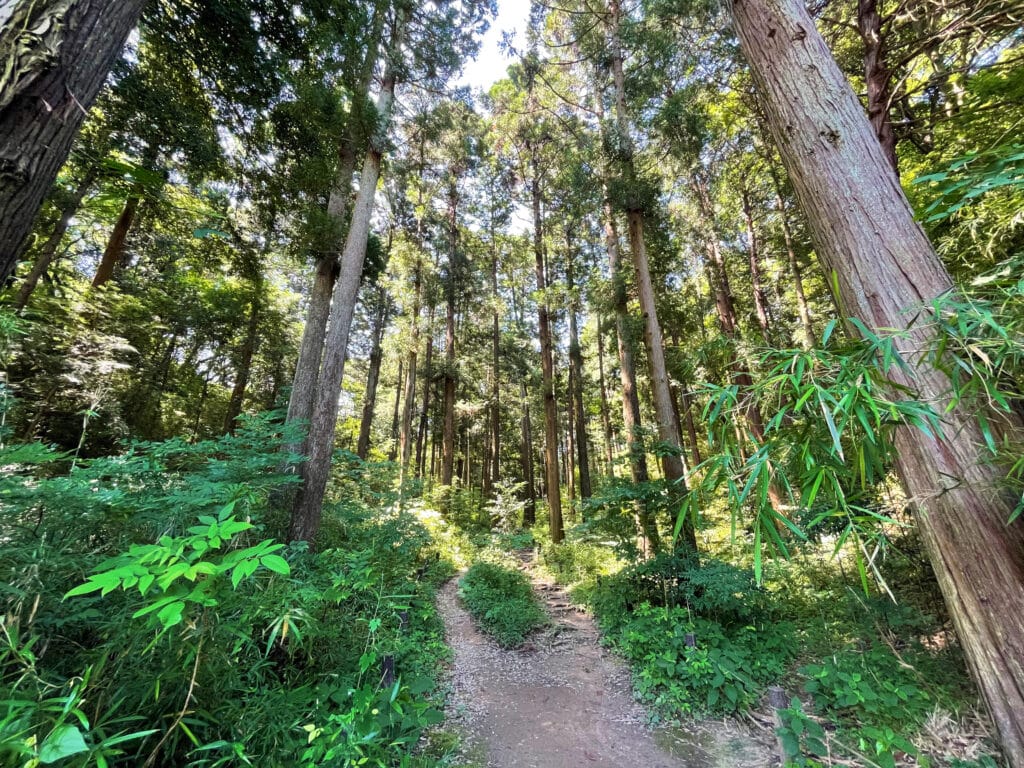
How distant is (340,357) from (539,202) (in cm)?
807

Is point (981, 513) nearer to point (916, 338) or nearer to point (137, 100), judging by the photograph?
point (916, 338)

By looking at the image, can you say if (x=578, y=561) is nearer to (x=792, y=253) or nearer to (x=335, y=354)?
(x=335, y=354)

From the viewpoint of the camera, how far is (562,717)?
3.40 metres

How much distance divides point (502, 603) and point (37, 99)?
250 inches

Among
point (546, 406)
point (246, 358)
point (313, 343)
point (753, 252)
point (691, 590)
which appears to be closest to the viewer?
point (691, 590)

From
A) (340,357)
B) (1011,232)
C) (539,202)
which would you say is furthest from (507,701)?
(539,202)

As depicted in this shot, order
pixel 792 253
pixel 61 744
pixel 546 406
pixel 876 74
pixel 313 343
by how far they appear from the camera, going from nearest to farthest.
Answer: pixel 61 744 < pixel 876 74 < pixel 313 343 < pixel 792 253 < pixel 546 406

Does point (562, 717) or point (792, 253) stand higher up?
point (792, 253)

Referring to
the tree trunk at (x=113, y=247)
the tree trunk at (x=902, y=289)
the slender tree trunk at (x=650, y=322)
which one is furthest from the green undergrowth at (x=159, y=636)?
the tree trunk at (x=113, y=247)

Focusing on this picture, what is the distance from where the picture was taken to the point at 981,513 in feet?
4.74

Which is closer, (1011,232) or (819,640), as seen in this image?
(1011,232)

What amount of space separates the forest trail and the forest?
4 cm

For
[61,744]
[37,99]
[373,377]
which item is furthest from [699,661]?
[373,377]

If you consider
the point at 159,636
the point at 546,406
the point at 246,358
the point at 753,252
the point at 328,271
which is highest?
the point at 753,252
